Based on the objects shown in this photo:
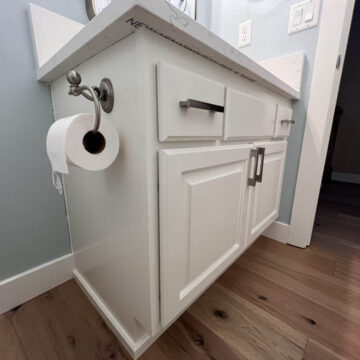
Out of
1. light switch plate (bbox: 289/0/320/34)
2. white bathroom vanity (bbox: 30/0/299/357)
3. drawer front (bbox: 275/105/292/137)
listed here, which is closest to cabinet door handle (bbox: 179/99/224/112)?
white bathroom vanity (bbox: 30/0/299/357)

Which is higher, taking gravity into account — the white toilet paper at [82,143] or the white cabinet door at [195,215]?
the white toilet paper at [82,143]

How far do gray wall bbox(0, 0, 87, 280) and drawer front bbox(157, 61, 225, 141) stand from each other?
0.60 meters

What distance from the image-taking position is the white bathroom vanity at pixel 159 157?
14.5 inches

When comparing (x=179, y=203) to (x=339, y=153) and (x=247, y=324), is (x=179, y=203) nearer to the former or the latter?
(x=247, y=324)

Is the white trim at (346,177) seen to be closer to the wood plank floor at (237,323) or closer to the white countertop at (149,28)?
the wood plank floor at (237,323)

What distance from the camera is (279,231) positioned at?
1196 mm

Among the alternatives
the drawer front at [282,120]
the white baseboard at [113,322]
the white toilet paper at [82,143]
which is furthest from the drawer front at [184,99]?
the white baseboard at [113,322]

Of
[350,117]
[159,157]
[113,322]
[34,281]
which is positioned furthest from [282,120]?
[350,117]

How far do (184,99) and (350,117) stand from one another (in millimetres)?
3287

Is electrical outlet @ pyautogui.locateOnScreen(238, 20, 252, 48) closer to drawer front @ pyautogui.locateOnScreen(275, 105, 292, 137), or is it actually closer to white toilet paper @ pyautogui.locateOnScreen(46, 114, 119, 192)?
drawer front @ pyautogui.locateOnScreen(275, 105, 292, 137)

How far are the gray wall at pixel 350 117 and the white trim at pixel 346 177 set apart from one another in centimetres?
4

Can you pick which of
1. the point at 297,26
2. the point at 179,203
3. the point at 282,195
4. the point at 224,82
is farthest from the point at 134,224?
the point at 297,26

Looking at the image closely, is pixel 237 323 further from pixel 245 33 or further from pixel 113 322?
pixel 245 33

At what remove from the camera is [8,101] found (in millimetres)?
645
